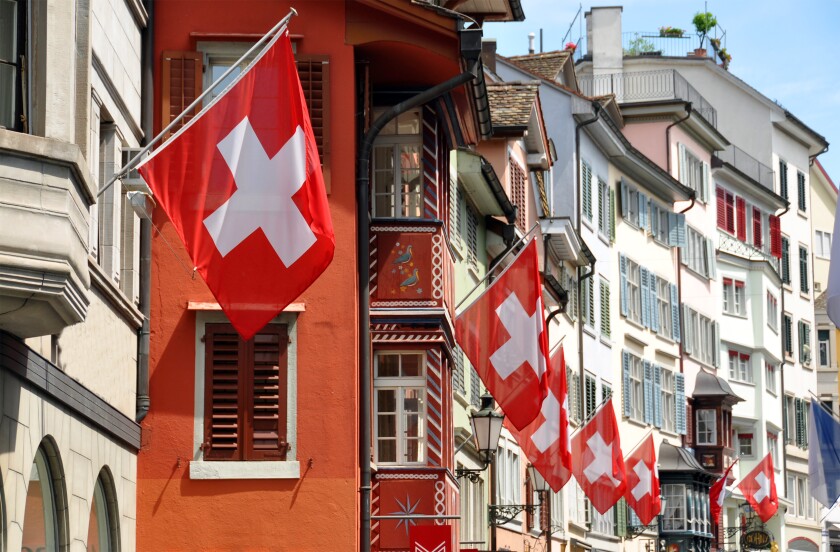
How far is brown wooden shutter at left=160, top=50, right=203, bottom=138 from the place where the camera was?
20.3 m

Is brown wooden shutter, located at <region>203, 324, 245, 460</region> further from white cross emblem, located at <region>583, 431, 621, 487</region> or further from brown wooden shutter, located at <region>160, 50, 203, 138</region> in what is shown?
white cross emblem, located at <region>583, 431, 621, 487</region>

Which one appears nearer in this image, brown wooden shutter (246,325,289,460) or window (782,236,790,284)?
brown wooden shutter (246,325,289,460)

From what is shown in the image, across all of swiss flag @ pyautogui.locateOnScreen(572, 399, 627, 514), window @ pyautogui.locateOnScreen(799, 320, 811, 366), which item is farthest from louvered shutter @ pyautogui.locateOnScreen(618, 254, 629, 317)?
window @ pyautogui.locateOnScreen(799, 320, 811, 366)

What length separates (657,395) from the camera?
181 ft

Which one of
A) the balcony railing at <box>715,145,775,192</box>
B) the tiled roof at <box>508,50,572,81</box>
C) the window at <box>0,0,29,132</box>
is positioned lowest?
the window at <box>0,0,29,132</box>

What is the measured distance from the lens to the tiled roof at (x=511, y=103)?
3609 centimetres

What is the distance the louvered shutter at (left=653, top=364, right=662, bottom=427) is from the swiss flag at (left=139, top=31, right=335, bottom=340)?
137 ft

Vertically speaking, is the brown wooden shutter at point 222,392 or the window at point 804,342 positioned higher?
the window at point 804,342

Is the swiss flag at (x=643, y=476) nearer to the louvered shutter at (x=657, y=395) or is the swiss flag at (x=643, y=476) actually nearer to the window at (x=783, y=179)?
the louvered shutter at (x=657, y=395)

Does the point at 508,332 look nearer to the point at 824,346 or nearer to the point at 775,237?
the point at 775,237

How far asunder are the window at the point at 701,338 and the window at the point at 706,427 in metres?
1.86

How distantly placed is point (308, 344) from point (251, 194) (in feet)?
20.9

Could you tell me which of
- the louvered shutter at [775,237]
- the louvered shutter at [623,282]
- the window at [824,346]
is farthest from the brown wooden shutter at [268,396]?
the window at [824,346]

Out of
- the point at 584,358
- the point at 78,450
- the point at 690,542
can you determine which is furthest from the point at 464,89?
the point at 690,542
